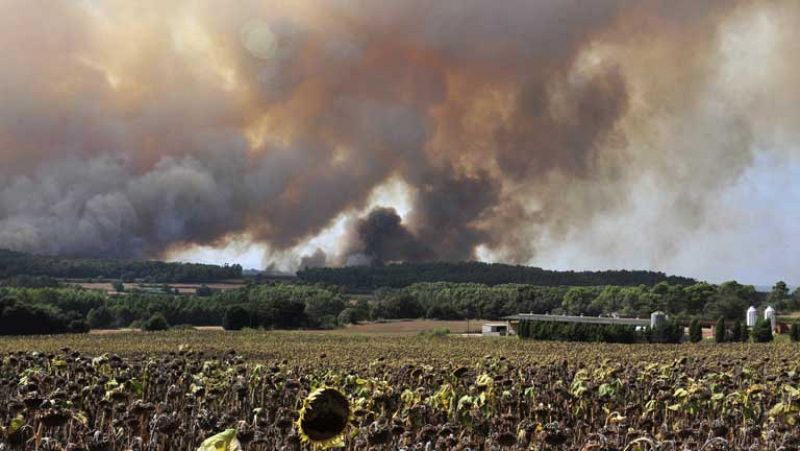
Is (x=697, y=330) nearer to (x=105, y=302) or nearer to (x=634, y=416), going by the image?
(x=634, y=416)

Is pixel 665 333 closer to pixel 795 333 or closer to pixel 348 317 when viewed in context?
pixel 795 333

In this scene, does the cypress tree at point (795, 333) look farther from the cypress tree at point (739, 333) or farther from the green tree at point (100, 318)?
the green tree at point (100, 318)

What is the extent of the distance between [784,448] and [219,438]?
409 inches

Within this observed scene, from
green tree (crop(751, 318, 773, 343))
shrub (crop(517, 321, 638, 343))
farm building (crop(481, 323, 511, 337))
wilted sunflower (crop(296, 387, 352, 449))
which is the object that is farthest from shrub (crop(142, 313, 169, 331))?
wilted sunflower (crop(296, 387, 352, 449))

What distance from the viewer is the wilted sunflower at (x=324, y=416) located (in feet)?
22.0

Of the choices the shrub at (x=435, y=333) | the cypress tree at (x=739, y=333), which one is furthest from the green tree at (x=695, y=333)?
the shrub at (x=435, y=333)

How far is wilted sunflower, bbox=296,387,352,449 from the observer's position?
6.71 m

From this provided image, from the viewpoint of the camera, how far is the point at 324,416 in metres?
Answer: 6.79

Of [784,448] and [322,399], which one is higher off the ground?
[322,399]

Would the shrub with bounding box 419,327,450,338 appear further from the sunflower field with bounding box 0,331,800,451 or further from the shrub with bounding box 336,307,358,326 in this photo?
the sunflower field with bounding box 0,331,800,451

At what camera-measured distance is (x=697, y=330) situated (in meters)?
116

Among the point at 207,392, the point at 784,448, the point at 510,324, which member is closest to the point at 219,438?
the point at 784,448

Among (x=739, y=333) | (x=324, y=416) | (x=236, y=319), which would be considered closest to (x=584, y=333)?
(x=739, y=333)

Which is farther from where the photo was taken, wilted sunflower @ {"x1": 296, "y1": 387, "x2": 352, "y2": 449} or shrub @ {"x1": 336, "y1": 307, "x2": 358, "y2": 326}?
shrub @ {"x1": 336, "y1": 307, "x2": 358, "y2": 326}
